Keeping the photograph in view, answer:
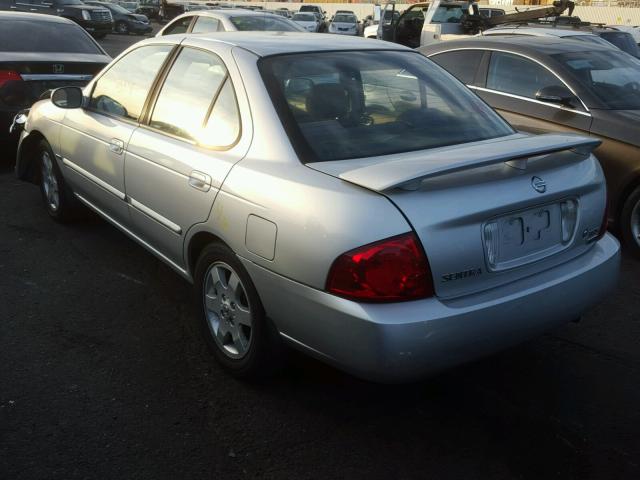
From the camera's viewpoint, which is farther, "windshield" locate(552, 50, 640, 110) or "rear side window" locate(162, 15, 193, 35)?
"rear side window" locate(162, 15, 193, 35)

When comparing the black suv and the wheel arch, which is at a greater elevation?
the wheel arch

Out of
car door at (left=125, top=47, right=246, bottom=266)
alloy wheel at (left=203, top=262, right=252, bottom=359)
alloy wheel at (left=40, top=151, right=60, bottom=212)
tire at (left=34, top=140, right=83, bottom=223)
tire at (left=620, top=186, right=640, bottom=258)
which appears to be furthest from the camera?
alloy wheel at (left=40, top=151, right=60, bottom=212)

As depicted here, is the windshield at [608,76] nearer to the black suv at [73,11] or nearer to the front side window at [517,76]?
the front side window at [517,76]

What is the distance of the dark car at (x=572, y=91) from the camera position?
5.40 m

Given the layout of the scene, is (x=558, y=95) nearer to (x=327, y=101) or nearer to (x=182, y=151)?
(x=327, y=101)

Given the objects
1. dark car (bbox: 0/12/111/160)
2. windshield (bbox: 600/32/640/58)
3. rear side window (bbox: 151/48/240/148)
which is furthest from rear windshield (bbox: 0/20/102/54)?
windshield (bbox: 600/32/640/58)

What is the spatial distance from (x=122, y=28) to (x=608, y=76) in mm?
32176

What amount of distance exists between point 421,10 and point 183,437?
19.3 meters

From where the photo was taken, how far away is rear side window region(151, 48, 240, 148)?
11.3ft

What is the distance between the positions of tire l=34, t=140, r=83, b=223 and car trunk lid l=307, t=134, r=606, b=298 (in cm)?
311

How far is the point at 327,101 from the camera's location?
3.41 meters

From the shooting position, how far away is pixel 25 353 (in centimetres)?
369

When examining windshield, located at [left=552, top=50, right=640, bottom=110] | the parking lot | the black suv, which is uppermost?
windshield, located at [left=552, top=50, right=640, bottom=110]

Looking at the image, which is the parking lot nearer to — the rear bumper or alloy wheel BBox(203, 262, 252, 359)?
alloy wheel BBox(203, 262, 252, 359)
